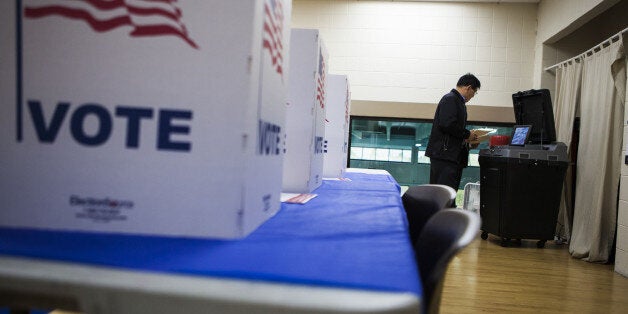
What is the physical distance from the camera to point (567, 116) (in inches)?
166

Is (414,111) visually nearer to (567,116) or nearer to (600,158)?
(567,116)

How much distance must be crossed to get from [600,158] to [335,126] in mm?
2461

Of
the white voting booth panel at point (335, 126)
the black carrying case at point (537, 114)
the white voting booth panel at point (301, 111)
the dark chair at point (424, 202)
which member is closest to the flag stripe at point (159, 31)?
the white voting booth panel at point (301, 111)

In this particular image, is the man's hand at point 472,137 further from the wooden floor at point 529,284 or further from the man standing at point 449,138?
the wooden floor at point 529,284

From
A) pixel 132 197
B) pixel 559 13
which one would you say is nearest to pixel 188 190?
pixel 132 197

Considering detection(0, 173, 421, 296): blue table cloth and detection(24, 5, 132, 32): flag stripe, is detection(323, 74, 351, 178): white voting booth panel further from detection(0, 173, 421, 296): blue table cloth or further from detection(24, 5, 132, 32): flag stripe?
detection(24, 5, 132, 32): flag stripe

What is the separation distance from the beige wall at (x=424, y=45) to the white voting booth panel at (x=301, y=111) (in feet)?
12.2

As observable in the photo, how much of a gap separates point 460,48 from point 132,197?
5089mm

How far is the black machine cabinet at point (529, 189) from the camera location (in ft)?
12.4

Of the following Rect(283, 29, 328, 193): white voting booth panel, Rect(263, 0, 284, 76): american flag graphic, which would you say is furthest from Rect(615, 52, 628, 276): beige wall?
Rect(263, 0, 284, 76): american flag graphic

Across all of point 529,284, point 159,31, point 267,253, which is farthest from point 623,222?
point 159,31

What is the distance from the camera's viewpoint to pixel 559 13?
441cm

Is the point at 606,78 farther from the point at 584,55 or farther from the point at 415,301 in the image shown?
the point at 415,301

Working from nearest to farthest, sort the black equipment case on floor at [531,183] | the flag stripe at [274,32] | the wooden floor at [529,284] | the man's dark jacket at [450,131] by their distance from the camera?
the flag stripe at [274,32] → the wooden floor at [529,284] → the man's dark jacket at [450,131] → the black equipment case on floor at [531,183]
